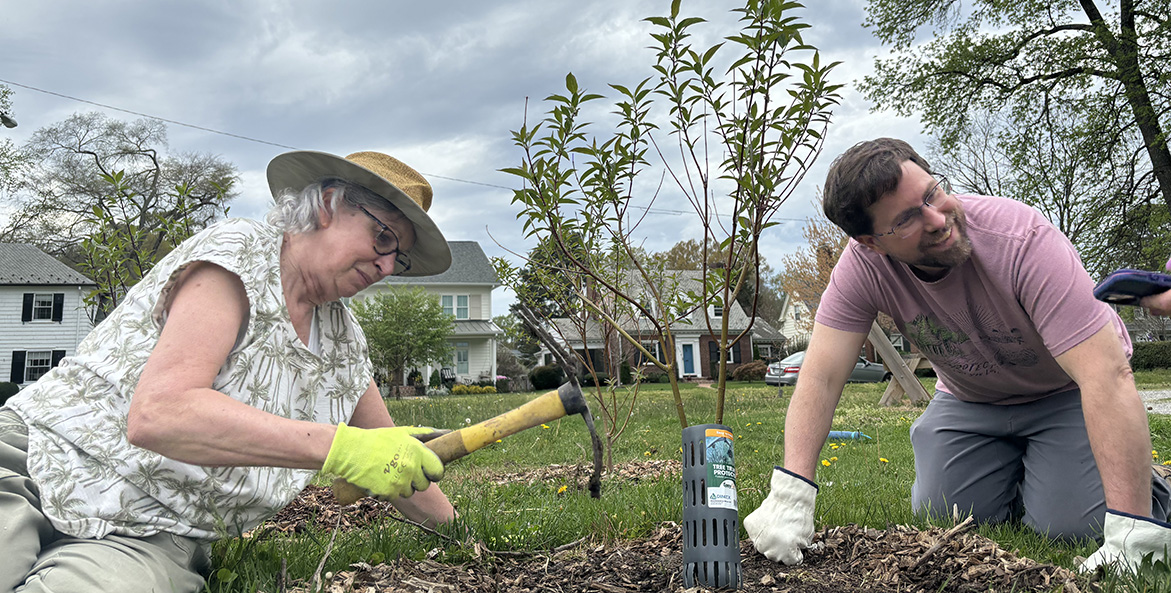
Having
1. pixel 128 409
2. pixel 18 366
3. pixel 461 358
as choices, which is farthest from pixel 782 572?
pixel 18 366

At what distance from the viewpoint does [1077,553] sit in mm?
2670

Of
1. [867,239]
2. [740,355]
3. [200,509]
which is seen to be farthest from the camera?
[740,355]

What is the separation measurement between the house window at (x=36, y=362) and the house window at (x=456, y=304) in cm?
1738

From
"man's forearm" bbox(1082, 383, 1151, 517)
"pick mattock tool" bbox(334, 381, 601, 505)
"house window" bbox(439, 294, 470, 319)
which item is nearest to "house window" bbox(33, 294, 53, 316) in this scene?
"house window" bbox(439, 294, 470, 319)

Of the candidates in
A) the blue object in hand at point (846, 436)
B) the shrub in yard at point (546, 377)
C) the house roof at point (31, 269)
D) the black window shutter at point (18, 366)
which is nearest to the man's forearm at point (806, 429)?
the blue object in hand at point (846, 436)

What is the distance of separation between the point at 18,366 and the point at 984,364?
38.7 m

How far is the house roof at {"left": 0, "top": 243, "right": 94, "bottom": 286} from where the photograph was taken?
31250 mm

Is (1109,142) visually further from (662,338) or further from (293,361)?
(293,361)

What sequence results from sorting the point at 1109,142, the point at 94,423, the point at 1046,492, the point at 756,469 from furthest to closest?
1. the point at 1109,142
2. the point at 756,469
3. the point at 1046,492
4. the point at 94,423

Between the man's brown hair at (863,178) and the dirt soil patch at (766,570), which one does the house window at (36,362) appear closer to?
the dirt soil patch at (766,570)

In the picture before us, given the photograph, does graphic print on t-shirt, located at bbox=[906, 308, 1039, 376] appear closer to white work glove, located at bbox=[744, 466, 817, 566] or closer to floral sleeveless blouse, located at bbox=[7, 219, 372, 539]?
white work glove, located at bbox=[744, 466, 817, 566]

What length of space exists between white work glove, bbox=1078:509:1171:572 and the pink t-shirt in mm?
562

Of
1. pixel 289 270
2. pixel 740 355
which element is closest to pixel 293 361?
pixel 289 270

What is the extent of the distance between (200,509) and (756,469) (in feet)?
13.2
